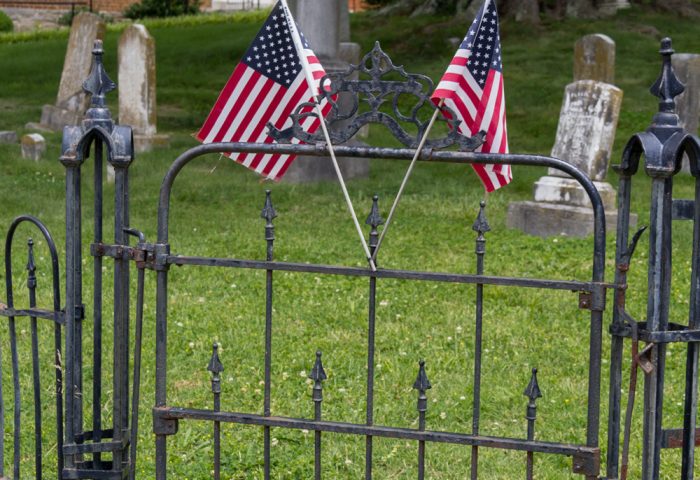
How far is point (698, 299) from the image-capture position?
10.6 ft

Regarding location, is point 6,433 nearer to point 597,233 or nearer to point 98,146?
point 98,146

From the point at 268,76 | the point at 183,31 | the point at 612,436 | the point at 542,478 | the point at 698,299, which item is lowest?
the point at 542,478

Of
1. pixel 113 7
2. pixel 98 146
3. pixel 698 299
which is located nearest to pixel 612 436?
pixel 698 299

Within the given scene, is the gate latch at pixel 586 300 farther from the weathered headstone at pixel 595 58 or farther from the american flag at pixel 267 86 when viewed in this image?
the weathered headstone at pixel 595 58

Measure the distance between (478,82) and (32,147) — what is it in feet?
34.8

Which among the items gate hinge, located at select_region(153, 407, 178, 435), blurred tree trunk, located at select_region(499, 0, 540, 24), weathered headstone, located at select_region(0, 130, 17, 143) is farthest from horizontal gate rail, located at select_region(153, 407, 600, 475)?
blurred tree trunk, located at select_region(499, 0, 540, 24)

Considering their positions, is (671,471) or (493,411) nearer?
(671,471)

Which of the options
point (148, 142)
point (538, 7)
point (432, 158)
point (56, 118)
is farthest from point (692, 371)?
point (538, 7)

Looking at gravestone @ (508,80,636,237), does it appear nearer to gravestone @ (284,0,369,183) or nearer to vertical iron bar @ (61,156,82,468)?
gravestone @ (284,0,369,183)

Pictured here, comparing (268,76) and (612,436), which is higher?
(268,76)

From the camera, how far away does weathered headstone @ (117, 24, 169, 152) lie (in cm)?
1351

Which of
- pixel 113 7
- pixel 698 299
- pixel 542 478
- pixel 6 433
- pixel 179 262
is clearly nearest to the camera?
pixel 698 299

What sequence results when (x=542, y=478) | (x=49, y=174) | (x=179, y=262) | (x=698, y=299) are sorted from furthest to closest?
1. (x=49, y=174)
2. (x=542, y=478)
3. (x=179, y=262)
4. (x=698, y=299)

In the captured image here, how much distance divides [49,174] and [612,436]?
33.1 ft
